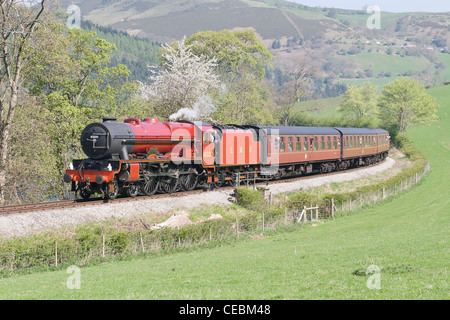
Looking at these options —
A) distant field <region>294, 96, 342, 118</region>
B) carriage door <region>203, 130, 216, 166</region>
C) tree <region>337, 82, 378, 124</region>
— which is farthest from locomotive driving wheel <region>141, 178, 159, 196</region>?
distant field <region>294, 96, 342, 118</region>

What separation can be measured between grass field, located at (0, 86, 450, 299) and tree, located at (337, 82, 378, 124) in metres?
88.0

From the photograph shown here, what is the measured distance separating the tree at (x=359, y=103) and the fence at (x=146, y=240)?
269ft

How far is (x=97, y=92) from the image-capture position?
38.3 metres

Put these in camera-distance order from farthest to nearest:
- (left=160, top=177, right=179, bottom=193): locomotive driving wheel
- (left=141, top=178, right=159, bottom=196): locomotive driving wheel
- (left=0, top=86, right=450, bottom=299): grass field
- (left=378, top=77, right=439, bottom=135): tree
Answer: (left=378, top=77, right=439, bottom=135): tree < (left=160, top=177, right=179, bottom=193): locomotive driving wheel < (left=141, top=178, right=159, bottom=196): locomotive driving wheel < (left=0, top=86, right=450, bottom=299): grass field

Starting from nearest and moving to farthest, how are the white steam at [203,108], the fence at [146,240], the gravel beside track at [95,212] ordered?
the fence at [146,240]
the gravel beside track at [95,212]
the white steam at [203,108]

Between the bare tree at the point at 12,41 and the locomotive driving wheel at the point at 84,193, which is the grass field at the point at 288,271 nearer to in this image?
the locomotive driving wheel at the point at 84,193

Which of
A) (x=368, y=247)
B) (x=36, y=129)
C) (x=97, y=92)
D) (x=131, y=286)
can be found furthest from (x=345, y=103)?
(x=131, y=286)

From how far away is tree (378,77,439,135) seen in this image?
89.1 meters

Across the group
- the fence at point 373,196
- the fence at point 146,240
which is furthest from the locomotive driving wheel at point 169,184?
the fence at point 373,196

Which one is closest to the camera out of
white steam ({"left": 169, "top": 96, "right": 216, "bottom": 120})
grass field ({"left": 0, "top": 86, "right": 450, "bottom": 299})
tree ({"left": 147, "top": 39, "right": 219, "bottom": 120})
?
grass field ({"left": 0, "top": 86, "right": 450, "bottom": 299})

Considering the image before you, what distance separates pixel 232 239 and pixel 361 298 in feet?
47.4

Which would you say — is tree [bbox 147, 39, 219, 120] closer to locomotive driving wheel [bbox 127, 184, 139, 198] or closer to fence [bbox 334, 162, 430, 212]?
fence [bbox 334, 162, 430, 212]

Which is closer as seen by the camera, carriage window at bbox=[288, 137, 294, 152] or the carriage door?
the carriage door

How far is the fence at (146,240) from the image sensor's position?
17469 millimetres
